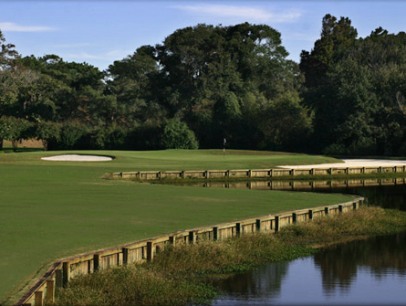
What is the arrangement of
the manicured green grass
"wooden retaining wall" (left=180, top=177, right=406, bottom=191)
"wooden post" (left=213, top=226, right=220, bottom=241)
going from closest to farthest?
1. the manicured green grass
2. "wooden post" (left=213, top=226, right=220, bottom=241)
3. "wooden retaining wall" (left=180, top=177, right=406, bottom=191)

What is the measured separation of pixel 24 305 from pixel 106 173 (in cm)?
4309

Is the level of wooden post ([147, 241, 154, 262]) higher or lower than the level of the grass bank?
higher

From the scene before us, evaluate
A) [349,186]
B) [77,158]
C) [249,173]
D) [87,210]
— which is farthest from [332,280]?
[77,158]

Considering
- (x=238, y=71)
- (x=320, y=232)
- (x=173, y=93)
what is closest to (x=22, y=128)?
(x=173, y=93)

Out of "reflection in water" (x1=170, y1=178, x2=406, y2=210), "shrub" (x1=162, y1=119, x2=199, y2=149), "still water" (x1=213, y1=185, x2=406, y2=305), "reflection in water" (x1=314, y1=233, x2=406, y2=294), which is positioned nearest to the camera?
"still water" (x1=213, y1=185, x2=406, y2=305)

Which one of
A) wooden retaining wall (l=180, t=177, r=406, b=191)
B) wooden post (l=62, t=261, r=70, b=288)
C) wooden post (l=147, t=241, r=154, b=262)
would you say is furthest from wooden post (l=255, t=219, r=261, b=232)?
wooden retaining wall (l=180, t=177, r=406, b=191)

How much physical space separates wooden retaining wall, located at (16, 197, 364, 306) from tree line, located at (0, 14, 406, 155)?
68978 millimetres

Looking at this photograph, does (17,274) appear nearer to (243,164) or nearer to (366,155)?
(243,164)

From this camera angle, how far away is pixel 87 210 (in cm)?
3225

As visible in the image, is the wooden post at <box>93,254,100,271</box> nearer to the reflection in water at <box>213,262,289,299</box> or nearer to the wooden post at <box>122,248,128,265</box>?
the wooden post at <box>122,248,128,265</box>

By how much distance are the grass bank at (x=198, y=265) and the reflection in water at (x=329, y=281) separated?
69 cm

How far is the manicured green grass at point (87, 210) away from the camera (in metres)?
22.1

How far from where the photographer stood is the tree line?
332ft

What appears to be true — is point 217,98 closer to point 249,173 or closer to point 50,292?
point 249,173
